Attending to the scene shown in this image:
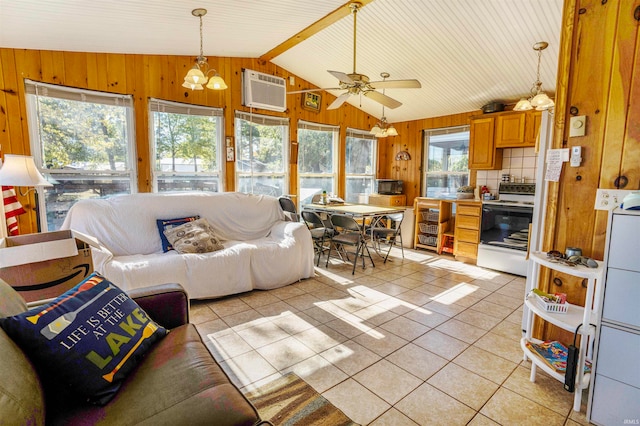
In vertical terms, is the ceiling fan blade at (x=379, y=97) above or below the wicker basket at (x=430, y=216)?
above

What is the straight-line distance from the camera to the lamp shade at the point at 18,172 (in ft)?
7.68

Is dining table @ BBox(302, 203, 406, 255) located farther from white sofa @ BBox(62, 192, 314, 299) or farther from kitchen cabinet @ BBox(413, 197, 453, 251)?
white sofa @ BBox(62, 192, 314, 299)

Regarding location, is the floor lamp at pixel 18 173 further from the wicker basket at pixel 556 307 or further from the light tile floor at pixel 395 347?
the wicker basket at pixel 556 307

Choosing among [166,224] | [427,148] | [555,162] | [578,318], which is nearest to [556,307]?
[578,318]

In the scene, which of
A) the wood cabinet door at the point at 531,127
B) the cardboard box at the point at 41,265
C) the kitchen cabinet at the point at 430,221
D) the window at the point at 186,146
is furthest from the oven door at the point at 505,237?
the cardboard box at the point at 41,265

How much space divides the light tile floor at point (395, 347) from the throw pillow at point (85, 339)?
0.82m

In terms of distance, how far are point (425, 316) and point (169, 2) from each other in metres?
3.30

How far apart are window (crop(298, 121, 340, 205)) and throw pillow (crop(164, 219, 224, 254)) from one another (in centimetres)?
224

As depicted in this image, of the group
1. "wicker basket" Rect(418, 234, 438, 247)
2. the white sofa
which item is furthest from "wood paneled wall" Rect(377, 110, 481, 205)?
the white sofa

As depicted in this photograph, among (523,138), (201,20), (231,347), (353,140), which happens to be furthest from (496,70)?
(231,347)

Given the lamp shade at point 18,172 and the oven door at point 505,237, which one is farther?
the oven door at point 505,237

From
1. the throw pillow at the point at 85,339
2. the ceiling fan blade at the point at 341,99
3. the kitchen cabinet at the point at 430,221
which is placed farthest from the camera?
the kitchen cabinet at the point at 430,221

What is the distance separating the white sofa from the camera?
2.76 meters

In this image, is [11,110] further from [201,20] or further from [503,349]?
[503,349]
